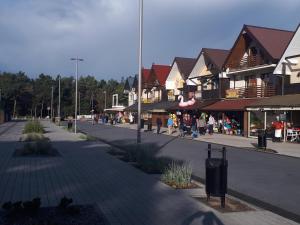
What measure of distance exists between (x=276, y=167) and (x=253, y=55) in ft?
73.7

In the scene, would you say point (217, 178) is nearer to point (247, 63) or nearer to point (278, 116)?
point (278, 116)

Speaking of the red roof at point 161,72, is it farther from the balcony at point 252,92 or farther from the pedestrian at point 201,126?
the pedestrian at point 201,126

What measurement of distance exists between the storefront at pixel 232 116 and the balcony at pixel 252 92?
0.51 m

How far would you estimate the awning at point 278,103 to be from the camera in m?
26.9

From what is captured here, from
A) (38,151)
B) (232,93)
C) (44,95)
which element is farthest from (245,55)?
(44,95)

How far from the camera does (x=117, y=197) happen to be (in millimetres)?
8953

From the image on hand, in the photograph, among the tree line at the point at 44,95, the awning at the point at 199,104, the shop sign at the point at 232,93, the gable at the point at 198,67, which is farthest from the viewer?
the tree line at the point at 44,95

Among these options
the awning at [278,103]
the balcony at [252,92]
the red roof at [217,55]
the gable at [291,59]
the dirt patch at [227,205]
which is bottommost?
the dirt patch at [227,205]

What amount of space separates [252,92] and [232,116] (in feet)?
14.4

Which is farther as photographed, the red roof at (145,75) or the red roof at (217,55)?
the red roof at (145,75)

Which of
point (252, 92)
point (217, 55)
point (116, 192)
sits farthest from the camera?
point (217, 55)

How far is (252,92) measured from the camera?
1404 inches

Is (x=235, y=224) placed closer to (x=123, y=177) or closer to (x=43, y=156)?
(x=123, y=177)

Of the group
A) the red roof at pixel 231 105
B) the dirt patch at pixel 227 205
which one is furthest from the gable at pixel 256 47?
the dirt patch at pixel 227 205
